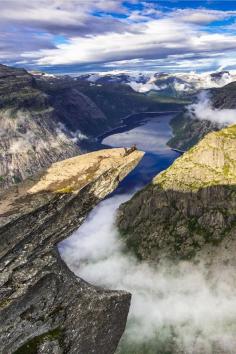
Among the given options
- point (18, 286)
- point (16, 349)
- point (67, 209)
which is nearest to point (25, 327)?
point (16, 349)

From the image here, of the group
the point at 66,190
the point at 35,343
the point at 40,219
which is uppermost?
the point at 66,190

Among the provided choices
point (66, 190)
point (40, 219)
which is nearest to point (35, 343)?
point (40, 219)

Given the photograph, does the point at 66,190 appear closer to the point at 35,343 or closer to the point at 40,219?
the point at 40,219

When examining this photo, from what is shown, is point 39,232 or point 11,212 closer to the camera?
point 11,212

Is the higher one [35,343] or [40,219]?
[40,219]

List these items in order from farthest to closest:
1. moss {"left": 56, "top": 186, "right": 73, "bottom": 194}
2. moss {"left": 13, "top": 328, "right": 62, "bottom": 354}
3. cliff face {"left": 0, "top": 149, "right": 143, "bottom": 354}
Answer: moss {"left": 13, "top": 328, "right": 62, "bottom": 354}
moss {"left": 56, "top": 186, "right": 73, "bottom": 194}
cliff face {"left": 0, "top": 149, "right": 143, "bottom": 354}

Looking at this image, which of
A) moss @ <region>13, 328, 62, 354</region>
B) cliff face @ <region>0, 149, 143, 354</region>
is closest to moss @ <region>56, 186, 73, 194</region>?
cliff face @ <region>0, 149, 143, 354</region>

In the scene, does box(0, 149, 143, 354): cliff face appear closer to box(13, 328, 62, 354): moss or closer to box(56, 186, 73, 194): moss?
box(56, 186, 73, 194): moss

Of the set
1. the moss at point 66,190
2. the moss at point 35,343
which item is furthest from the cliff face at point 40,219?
the moss at point 35,343

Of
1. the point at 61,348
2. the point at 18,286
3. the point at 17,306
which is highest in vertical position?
the point at 18,286

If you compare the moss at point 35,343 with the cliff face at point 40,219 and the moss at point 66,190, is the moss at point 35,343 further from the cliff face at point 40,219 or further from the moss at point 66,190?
the moss at point 66,190

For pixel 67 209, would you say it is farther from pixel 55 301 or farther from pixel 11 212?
pixel 55 301
